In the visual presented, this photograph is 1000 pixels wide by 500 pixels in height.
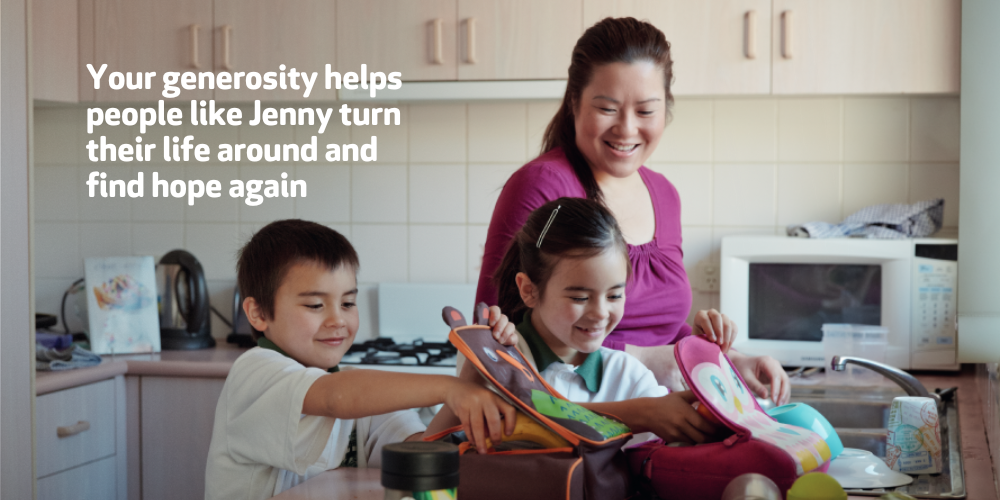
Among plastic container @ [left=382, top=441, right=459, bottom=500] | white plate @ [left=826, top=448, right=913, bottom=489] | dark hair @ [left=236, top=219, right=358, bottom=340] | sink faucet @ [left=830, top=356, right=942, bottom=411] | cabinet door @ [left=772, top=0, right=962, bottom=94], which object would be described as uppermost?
cabinet door @ [left=772, top=0, right=962, bottom=94]

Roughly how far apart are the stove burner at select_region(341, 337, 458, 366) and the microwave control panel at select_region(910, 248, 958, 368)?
110cm

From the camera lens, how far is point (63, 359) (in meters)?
2.12

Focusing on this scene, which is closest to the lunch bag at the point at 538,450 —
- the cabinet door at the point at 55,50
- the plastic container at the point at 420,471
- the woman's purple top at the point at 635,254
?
the plastic container at the point at 420,471

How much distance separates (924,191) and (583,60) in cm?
142

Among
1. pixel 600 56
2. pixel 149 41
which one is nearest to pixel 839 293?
pixel 600 56

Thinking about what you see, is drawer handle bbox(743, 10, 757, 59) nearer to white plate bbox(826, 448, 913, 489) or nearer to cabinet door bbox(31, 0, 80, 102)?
white plate bbox(826, 448, 913, 489)

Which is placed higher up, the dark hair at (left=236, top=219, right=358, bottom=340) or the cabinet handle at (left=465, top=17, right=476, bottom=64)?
the cabinet handle at (left=465, top=17, right=476, bottom=64)

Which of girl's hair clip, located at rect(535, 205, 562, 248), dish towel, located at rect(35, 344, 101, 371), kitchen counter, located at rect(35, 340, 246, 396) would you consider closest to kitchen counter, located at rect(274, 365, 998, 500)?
girl's hair clip, located at rect(535, 205, 562, 248)

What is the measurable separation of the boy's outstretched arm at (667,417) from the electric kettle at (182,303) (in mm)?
1765

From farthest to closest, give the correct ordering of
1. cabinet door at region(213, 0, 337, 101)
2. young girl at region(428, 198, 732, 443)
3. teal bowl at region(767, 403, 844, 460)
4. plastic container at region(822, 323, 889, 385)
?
cabinet door at region(213, 0, 337, 101) < plastic container at region(822, 323, 889, 385) < young girl at region(428, 198, 732, 443) < teal bowl at region(767, 403, 844, 460)

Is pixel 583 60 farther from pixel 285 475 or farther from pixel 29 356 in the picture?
pixel 29 356

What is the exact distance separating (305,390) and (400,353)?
1.27 metres

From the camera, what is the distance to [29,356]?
157 centimetres

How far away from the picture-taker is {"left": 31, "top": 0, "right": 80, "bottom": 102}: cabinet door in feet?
7.77
